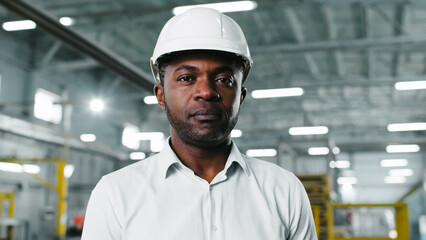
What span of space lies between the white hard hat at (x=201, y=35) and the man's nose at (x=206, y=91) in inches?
4.6

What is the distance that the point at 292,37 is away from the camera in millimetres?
13344

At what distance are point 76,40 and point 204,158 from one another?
12.0 feet

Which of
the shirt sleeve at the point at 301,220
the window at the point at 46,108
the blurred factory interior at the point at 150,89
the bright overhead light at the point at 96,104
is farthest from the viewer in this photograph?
the window at the point at 46,108

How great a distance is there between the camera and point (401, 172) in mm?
32375

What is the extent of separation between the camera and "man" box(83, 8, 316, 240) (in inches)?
53.0

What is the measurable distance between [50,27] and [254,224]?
12.3ft

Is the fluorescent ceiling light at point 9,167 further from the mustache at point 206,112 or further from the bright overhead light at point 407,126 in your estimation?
the mustache at point 206,112

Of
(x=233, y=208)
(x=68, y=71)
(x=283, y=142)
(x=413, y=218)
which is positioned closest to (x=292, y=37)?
(x=283, y=142)

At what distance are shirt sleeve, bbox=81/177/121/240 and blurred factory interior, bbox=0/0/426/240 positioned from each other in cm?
391

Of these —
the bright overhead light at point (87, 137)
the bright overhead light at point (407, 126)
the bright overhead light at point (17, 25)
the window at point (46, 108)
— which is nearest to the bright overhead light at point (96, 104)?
the bright overhead light at point (17, 25)

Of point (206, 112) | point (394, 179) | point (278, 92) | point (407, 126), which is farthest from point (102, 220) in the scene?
point (394, 179)

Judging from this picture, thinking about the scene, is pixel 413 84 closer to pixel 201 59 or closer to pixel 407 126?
pixel 407 126

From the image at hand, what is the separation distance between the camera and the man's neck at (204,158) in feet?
4.81

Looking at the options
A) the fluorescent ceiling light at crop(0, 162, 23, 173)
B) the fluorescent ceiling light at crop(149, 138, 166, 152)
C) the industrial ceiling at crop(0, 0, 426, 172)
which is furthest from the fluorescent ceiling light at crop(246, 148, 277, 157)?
the fluorescent ceiling light at crop(0, 162, 23, 173)
